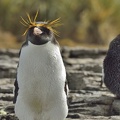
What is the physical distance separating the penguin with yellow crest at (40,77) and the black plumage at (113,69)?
174 centimetres

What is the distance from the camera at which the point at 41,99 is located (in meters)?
5.39

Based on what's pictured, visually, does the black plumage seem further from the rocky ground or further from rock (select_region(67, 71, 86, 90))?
rock (select_region(67, 71, 86, 90))

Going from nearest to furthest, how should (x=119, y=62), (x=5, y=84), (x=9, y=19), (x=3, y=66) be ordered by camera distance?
(x=119, y=62), (x=5, y=84), (x=3, y=66), (x=9, y=19)

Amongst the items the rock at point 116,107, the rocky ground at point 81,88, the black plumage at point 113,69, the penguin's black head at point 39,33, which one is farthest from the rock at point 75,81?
the penguin's black head at point 39,33

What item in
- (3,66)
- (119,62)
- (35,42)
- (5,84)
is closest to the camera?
(35,42)

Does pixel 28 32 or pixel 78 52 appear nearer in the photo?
pixel 28 32

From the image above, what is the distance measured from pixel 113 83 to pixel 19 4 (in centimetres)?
887

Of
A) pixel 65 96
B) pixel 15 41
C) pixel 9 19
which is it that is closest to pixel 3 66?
pixel 65 96

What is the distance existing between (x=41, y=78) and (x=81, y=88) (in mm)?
2758

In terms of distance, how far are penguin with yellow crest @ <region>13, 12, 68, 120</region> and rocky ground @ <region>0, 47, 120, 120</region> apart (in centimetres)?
102

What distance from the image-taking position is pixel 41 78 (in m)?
5.33

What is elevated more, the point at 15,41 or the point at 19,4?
the point at 19,4

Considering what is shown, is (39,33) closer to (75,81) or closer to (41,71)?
(41,71)

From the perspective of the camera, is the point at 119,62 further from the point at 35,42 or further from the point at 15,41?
the point at 15,41
